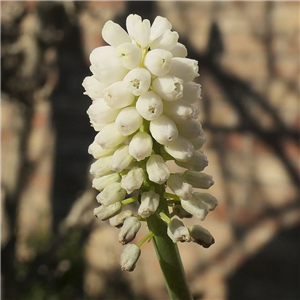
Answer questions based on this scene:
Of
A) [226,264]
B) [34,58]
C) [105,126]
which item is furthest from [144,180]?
[226,264]

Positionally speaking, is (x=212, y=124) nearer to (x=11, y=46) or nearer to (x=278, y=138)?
(x=278, y=138)

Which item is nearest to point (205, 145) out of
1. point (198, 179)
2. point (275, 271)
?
point (275, 271)

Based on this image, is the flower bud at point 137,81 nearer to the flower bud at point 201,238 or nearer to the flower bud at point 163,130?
the flower bud at point 163,130

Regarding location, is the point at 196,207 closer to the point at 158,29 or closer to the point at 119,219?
the point at 119,219

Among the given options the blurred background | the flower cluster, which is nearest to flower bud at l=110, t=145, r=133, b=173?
the flower cluster

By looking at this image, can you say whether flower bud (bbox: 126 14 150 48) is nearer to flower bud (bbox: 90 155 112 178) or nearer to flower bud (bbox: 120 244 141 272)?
flower bud (bbox: 90 155 112 178)

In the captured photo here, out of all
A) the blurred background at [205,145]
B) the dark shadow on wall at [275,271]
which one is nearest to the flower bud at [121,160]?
the blurred background at [205,145]
